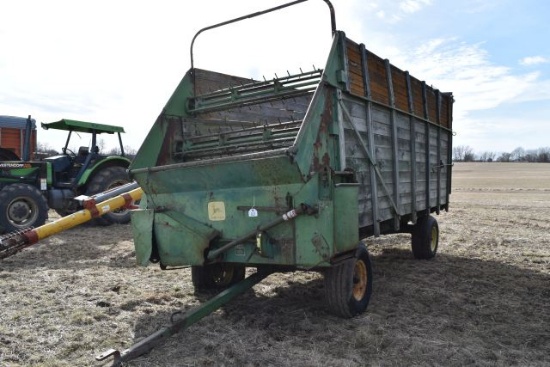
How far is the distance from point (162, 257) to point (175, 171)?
840mm

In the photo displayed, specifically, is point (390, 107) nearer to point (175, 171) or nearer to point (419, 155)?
point (419, 155)

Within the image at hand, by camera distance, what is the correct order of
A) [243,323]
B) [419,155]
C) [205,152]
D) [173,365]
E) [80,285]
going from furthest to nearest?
1. [419,155]
2. [80,285]
3. [205,152]
4. [243,323]
5. [173,365]

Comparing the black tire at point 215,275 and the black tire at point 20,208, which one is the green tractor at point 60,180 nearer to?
the black tire at point 20,208

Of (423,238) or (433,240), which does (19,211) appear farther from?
(433,240)

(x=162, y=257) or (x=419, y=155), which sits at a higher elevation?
(x=419, y=155)

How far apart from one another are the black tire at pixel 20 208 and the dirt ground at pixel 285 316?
148cm

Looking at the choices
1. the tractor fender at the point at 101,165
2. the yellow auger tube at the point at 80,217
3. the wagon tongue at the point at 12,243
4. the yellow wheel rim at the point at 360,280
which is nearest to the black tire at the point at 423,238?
the yellow wheel rim at the point at 360,280

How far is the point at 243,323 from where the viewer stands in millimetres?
4230

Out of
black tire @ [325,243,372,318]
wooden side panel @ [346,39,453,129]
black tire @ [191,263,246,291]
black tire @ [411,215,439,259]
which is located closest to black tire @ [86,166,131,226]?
black tire @ [191,263,246,291]

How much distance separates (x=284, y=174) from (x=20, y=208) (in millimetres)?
6966

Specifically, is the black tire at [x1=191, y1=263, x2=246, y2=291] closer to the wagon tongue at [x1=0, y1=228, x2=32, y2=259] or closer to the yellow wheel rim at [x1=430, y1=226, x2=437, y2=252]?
the wagon tongue at [x1=0, y1=228, x2=32, y2=259]

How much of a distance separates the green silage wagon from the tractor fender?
18.4 feet

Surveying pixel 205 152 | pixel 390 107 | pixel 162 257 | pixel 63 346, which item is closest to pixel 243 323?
pixel 162 257

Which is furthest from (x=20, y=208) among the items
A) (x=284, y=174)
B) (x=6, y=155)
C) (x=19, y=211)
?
(x=284, y=174)
